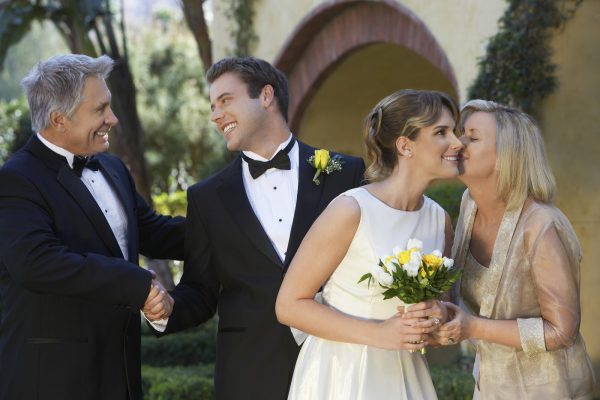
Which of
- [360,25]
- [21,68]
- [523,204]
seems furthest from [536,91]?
[21,68]

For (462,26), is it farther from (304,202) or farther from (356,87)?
(304,202)

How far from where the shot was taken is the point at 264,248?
3.88m

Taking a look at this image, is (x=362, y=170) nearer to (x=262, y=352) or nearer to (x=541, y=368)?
(x=262, y=352)

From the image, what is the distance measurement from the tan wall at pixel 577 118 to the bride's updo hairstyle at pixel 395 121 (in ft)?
11.5

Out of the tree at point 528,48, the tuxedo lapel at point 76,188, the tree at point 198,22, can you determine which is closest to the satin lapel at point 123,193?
the tuxedo lapel at point 76,188

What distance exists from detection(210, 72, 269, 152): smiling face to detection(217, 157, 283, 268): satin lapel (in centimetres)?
12

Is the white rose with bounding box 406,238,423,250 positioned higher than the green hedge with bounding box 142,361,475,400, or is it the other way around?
the white rose with bounding box 406,238,423,250

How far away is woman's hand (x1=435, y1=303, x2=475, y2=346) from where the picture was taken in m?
3.29

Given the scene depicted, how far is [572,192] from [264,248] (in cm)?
365

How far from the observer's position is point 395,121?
353 cm

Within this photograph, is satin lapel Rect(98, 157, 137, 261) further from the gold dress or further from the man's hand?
the gold dress

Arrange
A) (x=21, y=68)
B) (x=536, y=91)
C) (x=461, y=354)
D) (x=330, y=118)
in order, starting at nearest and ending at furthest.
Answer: (x=536, y=91), (x=461, y=354), (x=330, y=118), (x=21, y=68)

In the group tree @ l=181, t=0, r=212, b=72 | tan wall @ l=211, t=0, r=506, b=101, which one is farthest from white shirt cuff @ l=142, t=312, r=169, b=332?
tree @ l=181, t=0, r=212, b=72

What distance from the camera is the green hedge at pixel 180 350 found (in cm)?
923
